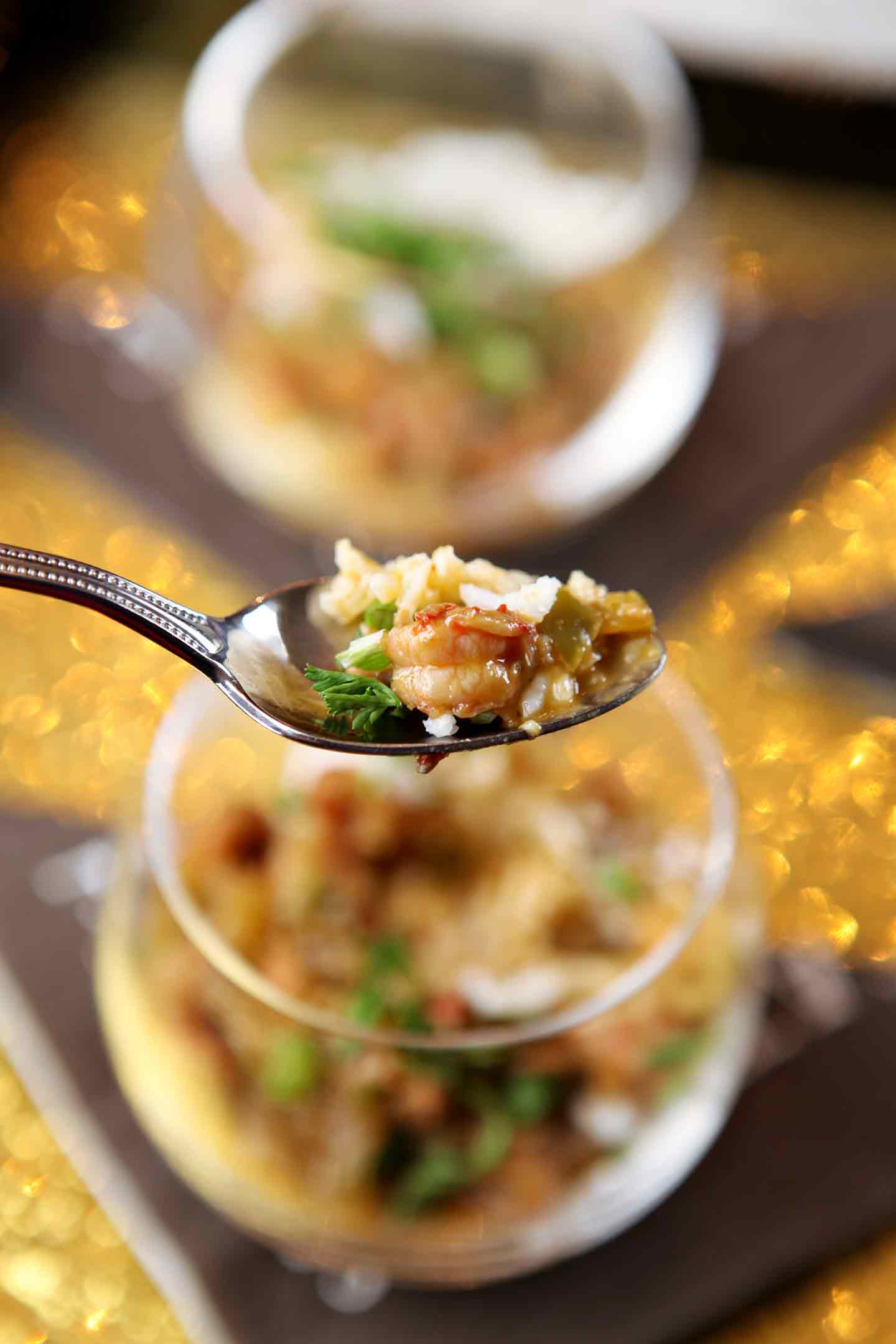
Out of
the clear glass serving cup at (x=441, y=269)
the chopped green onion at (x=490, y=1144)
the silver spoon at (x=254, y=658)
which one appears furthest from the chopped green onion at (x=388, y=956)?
the clear glass serving cup at (x=441, y=269)

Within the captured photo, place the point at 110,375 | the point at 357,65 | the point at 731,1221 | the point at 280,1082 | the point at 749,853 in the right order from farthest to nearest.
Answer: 1. the point at 357,65
2. the point at 110,375
3. the point at 749,853
4. the point at 731,1221
5. the point at 280,1082

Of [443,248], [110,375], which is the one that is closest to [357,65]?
[443,248]

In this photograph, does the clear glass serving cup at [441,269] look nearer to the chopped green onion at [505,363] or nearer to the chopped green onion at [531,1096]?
the chopped green onion at [505,363]

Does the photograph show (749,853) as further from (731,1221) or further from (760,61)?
(760,61)

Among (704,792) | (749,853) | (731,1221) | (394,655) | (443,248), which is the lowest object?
(731,1221)

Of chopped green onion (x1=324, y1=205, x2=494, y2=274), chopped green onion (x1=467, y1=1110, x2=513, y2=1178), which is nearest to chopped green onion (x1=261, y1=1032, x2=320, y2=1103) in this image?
chopped green onion (x1=467, y1=1110, x2=513, y2=1178)

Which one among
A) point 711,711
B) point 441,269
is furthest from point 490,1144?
point 441,269

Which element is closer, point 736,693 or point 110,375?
point 736,693
